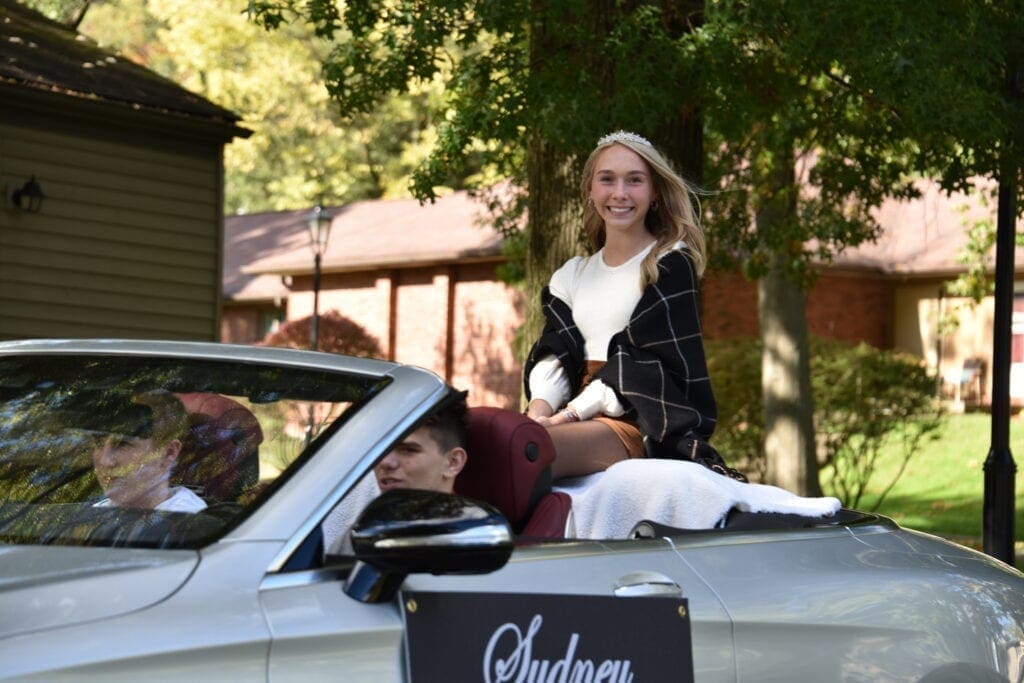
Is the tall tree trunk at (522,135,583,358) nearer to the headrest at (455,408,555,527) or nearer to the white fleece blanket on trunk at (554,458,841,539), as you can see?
the white fleece blanket on trunk at (554,458,841,539)

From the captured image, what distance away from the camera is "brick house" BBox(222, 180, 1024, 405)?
3077 cm

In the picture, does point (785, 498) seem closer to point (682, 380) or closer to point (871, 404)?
point (682, 380)

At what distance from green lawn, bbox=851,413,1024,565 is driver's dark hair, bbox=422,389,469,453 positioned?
1305 cm

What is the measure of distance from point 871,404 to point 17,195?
9517mm

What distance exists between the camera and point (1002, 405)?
33.4ft

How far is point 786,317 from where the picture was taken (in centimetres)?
1862

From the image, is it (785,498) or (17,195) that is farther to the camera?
(17,195)

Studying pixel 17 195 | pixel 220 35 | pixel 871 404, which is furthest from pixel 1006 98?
pixel 220 35

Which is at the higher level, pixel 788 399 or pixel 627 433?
pixel 627 433

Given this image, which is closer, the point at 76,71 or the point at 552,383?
the point at 552,383

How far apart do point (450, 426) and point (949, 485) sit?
19.7 metres

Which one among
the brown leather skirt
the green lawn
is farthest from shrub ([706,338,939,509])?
the brown leather skirt

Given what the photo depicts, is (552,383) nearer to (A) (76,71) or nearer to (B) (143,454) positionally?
(B) (143,454)

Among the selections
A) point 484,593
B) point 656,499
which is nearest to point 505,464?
point 656,499
